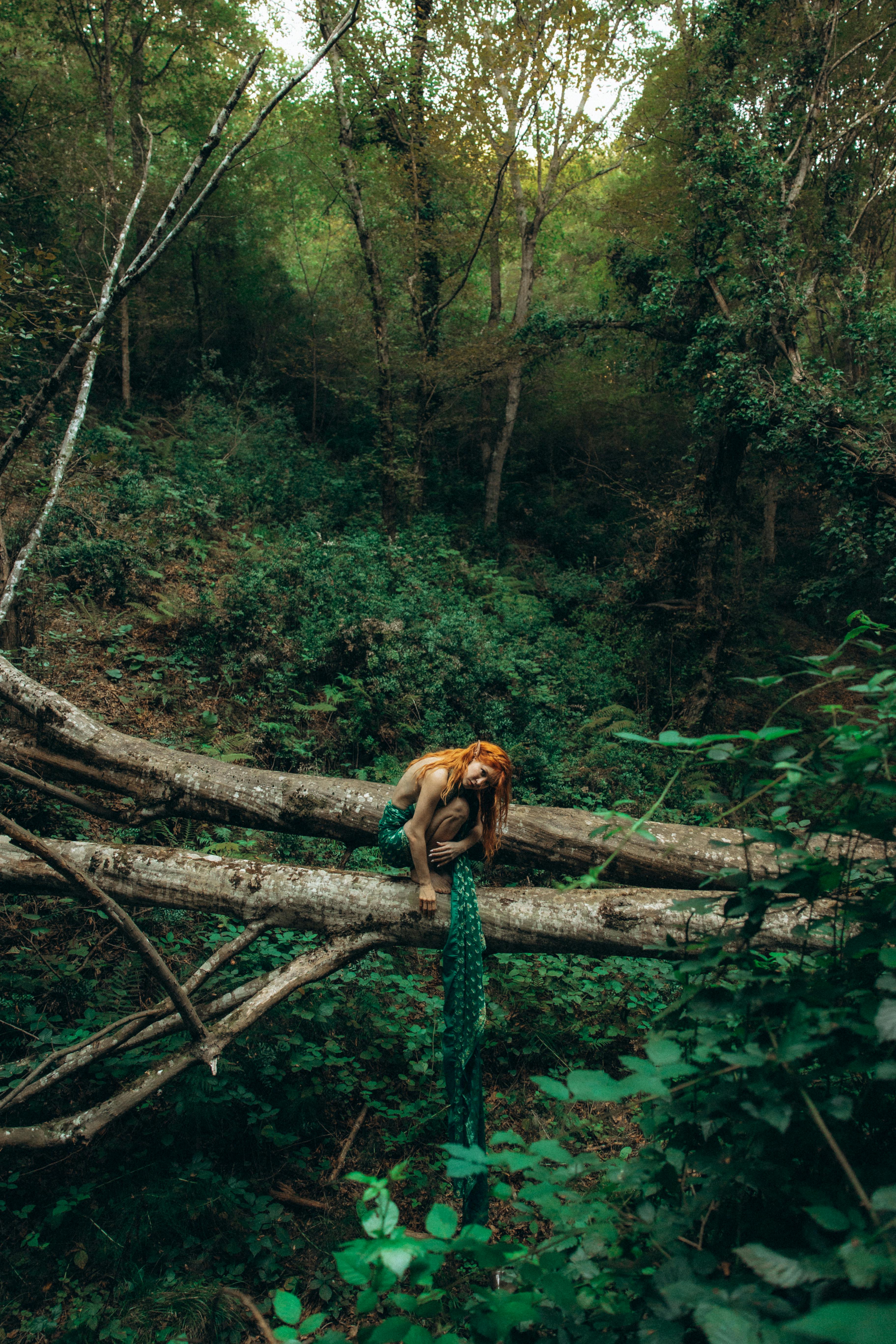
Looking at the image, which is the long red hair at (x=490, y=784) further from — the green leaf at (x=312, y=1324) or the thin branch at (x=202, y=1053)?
the green leaf at (x=312, y=1324)

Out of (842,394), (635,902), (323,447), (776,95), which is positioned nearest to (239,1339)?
(635,902)

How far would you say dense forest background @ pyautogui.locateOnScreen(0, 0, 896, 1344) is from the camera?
3.75 meters

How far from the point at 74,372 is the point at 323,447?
500cm

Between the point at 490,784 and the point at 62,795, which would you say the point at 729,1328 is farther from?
the point at 62,795

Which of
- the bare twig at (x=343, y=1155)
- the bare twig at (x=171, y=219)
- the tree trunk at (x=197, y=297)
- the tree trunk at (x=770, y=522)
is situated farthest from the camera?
the tree trunk at (x=770, y=522)

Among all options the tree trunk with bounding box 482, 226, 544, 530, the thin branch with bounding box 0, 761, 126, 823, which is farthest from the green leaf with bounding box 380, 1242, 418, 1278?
the tree trunk with bounding box 482, 226, 544, 530

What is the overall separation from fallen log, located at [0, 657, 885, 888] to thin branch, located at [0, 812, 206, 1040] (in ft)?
4.35

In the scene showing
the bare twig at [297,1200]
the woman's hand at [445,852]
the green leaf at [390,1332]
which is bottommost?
the bare twig at [297,1200]

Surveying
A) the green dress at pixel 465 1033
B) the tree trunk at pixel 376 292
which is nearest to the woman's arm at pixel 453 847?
the green dress at pixel 465 1033

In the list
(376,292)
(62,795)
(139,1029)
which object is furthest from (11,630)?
(376,292)

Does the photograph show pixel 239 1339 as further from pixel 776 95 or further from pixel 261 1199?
pixel 776 95

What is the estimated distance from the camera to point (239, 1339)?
2.82 metres

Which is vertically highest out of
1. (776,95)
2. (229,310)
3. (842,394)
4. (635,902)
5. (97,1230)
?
(776,95)

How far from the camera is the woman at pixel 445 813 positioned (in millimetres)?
3375
